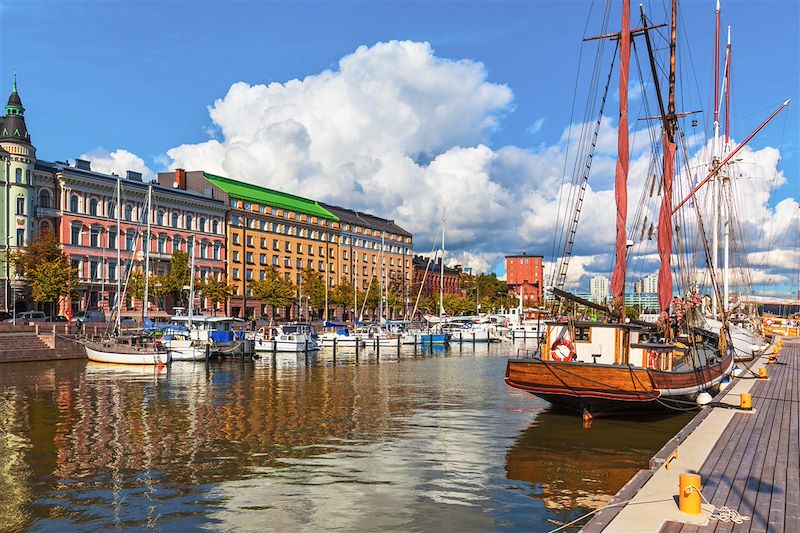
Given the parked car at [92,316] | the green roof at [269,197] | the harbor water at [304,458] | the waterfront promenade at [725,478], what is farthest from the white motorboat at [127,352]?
the green roof at [269,197]

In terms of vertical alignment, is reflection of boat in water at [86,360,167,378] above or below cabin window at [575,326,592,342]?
below

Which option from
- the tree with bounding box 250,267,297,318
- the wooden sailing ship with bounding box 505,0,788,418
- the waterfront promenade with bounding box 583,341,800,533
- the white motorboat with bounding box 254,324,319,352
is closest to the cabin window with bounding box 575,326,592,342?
the wooden sailing ship with bounding box 505,0,788,418

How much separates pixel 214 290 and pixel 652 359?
264ft

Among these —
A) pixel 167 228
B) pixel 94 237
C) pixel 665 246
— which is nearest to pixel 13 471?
pixel 665 246

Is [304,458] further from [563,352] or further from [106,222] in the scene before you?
[106,222]

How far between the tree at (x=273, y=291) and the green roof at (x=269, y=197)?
1640 cm

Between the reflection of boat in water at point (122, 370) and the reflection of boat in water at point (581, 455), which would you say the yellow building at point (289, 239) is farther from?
the reflection of boat in water at point (581, 455)

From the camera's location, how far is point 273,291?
370ft

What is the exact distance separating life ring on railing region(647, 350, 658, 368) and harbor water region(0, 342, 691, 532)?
2484 mm

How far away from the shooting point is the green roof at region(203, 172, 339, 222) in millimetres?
120250

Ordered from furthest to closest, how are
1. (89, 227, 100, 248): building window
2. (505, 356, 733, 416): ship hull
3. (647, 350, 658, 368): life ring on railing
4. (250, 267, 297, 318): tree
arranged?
1. (250, 267, 297, 318): tree
2. (89, 227, 100, 248): building window
3. (647, 350, 658, 368): life ring on railing
4. (505, 356, 733, 416): ship hull

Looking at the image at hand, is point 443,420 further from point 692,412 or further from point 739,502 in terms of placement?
point 739,502

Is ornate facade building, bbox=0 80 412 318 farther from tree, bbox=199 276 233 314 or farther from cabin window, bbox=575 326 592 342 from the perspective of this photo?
cabin window, bbox=575 326 592 342

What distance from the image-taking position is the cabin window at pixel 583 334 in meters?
28.7
